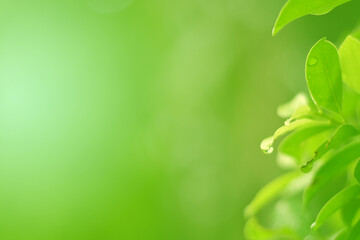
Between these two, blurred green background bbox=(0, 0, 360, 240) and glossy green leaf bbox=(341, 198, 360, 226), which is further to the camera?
blurred green background bbox=(0, 0, 360, 240)

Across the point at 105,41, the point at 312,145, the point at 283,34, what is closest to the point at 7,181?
the point at 105,41

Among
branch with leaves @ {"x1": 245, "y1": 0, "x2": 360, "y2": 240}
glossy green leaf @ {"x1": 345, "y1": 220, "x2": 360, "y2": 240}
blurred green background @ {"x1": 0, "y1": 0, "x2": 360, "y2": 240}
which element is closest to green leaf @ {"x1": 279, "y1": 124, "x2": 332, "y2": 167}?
branch with leaves @ {"x1": 245, "y1": 0, "x2": 360, "y2": 240}

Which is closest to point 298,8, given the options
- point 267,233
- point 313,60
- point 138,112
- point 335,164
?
point 313,60

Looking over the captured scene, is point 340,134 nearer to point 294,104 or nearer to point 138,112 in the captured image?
point 294,104

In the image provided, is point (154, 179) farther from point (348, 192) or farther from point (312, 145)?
point (348, 192)

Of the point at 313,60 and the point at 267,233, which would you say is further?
the point at 267,233

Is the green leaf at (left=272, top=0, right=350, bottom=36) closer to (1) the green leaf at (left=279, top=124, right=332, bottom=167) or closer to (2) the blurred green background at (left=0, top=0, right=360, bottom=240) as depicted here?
(1) the green leaf at (left=279, top=124, right=332, bottom=167)

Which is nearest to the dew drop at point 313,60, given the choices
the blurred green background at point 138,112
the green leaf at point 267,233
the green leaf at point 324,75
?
the green leaf at point 324,75
